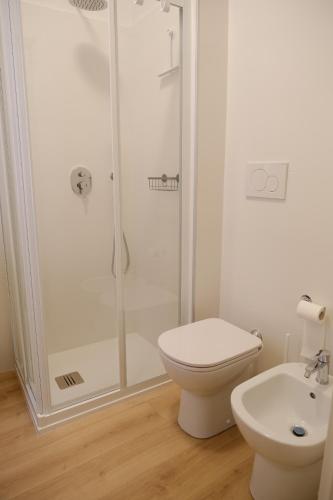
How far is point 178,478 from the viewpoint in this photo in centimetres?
146

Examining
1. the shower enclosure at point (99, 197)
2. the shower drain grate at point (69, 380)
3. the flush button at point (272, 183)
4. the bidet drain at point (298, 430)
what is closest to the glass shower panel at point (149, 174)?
the shower enclosure at point (99, 197)

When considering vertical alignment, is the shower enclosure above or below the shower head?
below

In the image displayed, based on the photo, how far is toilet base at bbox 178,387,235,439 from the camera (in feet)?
5.46

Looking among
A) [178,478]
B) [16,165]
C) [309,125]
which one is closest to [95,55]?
[16,165]

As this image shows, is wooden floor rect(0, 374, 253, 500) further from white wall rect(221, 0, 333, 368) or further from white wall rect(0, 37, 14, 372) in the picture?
white wall rect(221, 0, 333, 368)

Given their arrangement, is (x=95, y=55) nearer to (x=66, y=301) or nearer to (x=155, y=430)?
(x=66, y=301)

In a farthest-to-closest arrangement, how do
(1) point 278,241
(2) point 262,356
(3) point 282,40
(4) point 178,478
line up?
(2) point 262,356 < (1) point 278,241 < (3) point 282,40 < (4) point 178,478

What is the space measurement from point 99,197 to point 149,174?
42 cm

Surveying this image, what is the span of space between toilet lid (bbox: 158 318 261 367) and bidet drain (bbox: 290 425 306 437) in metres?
Result: 0.37

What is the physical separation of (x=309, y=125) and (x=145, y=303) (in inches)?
57.4

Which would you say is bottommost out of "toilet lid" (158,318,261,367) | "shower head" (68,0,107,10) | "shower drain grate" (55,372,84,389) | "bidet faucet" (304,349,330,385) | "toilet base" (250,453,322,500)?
"shower drain grate" (55,372,84,389)

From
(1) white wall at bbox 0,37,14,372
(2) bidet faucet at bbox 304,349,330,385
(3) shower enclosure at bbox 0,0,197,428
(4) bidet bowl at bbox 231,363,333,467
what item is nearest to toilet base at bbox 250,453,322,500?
(4) bidet bowl at bbox 231,363,333,467

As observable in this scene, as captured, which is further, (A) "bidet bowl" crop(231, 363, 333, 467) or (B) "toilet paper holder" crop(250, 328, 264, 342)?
(B) "toilet paper holder" crop(250, 328, 264, 342)

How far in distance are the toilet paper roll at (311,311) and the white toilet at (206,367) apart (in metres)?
0.29
